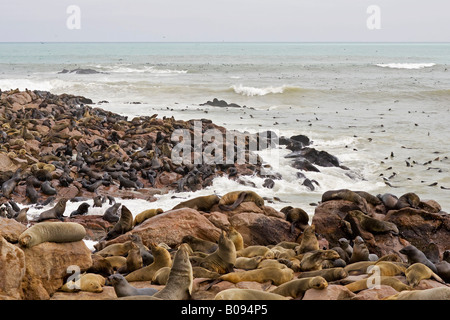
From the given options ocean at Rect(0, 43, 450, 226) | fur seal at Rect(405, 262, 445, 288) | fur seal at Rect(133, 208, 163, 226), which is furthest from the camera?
ocean at Rect(0, 43, 450, 226)

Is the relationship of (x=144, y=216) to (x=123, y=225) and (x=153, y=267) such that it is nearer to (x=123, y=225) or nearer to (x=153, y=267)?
(x=123, y=225)

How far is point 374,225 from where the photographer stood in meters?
8.41

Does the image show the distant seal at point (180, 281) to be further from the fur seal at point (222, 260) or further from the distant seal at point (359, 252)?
the distant seal at point (359, 252)

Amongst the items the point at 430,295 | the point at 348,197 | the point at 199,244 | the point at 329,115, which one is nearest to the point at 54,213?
the point at 199,244

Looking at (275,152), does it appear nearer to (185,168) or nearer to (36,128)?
(185,168)

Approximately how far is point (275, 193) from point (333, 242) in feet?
15.7

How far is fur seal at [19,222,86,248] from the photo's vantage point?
5754 mm

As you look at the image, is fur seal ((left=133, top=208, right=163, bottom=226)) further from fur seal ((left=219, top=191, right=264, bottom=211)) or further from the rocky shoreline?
fur seal ((left=219, top=191, right=264, bottom=211))

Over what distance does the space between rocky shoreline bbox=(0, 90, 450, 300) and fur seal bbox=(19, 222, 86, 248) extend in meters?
0.06

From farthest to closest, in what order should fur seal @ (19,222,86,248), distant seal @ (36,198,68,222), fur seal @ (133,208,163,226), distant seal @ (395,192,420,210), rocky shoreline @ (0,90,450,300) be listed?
distant seal @ (36,198,68,222) → distant seal @ (395,192,420,210) → fur seal @ (133,208,163,226) → fur seal @ (19,222,86,248) → rocky shoreline @ (0,90,450,300)

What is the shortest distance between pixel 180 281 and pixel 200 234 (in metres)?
2.66

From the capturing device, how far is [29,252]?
575cm

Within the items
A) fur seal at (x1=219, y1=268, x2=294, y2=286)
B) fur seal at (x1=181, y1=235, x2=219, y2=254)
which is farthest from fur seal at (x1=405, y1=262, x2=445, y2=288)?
fur seal at (x1=181, y1=235, x2=219, y2=254)

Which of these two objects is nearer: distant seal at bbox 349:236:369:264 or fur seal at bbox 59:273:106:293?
fur seal at bbox 59:273:106:293
